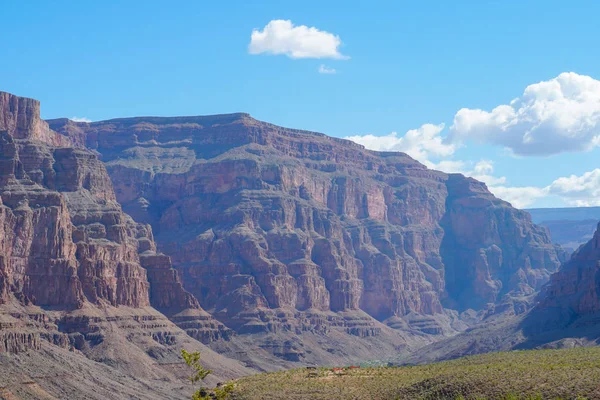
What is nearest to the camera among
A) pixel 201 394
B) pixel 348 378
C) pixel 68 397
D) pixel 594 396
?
pixel 201 394

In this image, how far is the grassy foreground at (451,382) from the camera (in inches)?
4454

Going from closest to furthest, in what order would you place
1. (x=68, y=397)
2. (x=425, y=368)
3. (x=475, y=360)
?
(x=425, y=368)
(x=475, y=360)
(x=68, y=397)

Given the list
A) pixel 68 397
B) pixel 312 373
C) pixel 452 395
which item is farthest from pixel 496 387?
pixel 68 397

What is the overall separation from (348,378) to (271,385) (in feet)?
26.1

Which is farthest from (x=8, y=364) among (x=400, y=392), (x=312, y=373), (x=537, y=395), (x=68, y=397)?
(x=537, y=395)

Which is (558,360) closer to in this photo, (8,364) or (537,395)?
(537,395)

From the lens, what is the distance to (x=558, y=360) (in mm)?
134750

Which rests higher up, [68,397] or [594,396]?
[594,396]

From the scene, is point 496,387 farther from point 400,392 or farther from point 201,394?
point 201,394

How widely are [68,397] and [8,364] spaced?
10.9 m

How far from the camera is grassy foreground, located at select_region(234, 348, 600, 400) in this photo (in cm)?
11312

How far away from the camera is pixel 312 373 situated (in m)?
138

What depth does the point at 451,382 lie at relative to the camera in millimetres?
119188

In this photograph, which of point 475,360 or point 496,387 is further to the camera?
point 475,360
